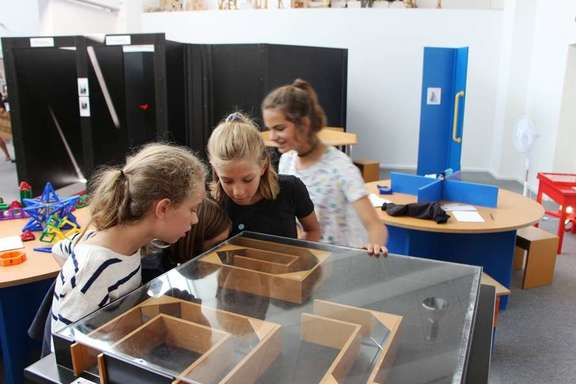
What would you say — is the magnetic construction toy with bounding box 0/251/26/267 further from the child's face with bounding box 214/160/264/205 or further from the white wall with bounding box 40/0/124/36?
the white wall with bounding box 40/0/124/36

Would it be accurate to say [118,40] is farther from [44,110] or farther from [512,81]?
[512,81]

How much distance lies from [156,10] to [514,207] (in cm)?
779

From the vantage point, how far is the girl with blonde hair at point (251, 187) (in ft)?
4.96

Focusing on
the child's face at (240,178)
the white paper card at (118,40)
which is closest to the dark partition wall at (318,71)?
the white paper card at (118,40)

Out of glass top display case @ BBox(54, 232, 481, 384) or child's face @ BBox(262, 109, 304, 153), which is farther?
child's face @ BBox(262, 109, 304, 153)

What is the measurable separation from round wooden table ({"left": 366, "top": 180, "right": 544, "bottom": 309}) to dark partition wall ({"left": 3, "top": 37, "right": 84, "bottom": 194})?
139 inches

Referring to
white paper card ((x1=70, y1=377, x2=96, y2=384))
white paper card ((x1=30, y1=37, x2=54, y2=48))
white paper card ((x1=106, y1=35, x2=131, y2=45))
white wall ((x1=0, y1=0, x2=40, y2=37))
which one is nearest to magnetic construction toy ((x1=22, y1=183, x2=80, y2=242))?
white paper card ((x1=70, y1=377, x2=96, y2=384))

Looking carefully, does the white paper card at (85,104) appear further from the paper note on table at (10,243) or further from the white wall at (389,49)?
the white wall at (389,49)

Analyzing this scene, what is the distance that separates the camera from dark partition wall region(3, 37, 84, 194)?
457cm

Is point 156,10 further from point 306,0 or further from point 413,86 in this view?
point 413,86

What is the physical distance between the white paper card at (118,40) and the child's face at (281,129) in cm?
291

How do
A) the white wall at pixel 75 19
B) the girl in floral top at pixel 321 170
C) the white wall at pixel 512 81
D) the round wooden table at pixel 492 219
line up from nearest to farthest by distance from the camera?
1. the girl in floral top at pixel 321 170
2. the round wooden table at pixel 492 219
3. the white wall at pixel 512 81
4. the white wall at pixel 75 19

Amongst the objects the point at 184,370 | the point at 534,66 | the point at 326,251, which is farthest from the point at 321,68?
the point at 184,370

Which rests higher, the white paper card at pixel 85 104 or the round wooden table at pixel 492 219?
the white paper card at pixel 85 104
